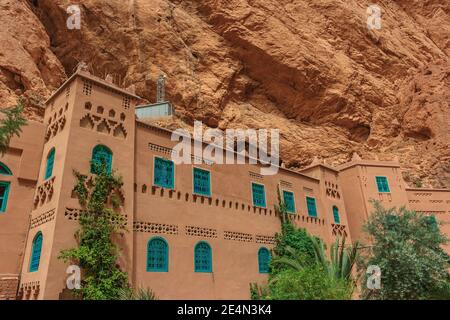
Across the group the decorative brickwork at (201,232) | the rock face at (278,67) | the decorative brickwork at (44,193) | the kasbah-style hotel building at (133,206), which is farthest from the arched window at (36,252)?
the rock face at (278,67)

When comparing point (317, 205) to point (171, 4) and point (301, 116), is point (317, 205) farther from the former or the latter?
point (171, 4)

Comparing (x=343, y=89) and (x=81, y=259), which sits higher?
(x=343, y=89)

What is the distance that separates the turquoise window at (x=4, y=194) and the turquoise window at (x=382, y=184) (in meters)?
18.8

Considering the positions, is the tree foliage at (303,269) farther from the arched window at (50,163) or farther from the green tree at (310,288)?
the arched window at (50,163)

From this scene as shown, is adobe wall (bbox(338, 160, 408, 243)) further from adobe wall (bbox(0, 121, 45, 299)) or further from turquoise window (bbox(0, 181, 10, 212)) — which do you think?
turquoise window (bbox(0, 181, 10, 212))

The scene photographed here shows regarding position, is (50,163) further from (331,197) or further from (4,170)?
(331,197)

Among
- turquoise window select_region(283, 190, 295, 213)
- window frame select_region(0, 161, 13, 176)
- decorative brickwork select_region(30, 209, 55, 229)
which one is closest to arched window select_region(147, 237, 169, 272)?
decorative brickwork select_region(30, 209, 55, 229)

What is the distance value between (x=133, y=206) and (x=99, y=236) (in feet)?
5.95

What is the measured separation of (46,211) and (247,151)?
15.2 meters

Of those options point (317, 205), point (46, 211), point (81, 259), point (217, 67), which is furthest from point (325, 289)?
point (217, 67)

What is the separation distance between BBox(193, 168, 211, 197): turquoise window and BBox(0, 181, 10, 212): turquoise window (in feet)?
21.6

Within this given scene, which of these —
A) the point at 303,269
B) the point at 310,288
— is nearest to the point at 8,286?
the point at 310,288

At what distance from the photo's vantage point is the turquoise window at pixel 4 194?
12.0 m

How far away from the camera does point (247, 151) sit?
979 inches
